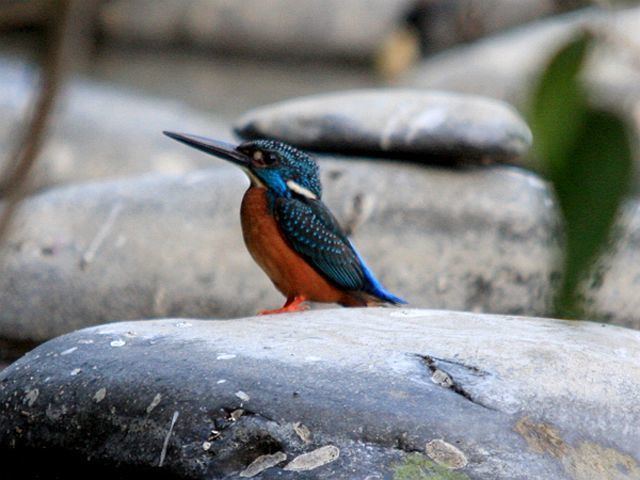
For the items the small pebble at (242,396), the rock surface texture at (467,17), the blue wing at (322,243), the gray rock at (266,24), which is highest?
the rock surface texture at (467,17)

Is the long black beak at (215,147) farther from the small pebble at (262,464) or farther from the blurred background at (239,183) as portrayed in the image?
the small pebble at (262,464)

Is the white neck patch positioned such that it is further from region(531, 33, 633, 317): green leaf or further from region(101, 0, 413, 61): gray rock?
region(101, 0, 413, 61): gray rock

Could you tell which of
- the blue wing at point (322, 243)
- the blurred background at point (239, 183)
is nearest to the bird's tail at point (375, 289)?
the blue wing at point (322, 243)

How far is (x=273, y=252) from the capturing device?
3.76 metres

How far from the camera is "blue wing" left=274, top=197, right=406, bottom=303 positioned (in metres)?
3.75

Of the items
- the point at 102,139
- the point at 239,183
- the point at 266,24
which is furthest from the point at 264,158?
the point at 266,24

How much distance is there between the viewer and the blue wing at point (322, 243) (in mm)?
3750

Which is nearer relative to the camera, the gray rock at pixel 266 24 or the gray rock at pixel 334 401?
the gray rock at pixel 334 401

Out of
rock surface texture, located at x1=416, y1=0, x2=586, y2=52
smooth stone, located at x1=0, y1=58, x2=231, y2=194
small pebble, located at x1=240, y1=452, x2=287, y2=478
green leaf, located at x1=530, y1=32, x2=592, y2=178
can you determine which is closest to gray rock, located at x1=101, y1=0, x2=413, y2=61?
rock surface texture, located at x1=416, y1=0, x2=586, y2=52

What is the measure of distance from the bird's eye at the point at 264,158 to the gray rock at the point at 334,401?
0.72m

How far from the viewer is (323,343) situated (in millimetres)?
3021

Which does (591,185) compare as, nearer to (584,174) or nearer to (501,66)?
(584,174)

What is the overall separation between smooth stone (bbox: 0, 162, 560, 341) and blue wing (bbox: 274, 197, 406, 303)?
38.5 inches

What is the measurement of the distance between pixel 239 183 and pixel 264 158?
1.31 m
